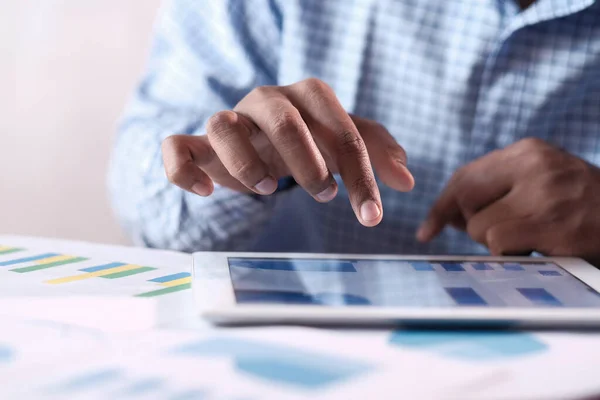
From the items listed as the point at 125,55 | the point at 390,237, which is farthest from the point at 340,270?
the point at 125,55

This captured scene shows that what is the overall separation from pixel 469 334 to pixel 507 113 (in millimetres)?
432

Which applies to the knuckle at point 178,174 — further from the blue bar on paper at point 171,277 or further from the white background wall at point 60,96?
the white background wall at point 60,96

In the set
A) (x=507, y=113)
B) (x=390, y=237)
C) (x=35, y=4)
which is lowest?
(x=390, y=237)

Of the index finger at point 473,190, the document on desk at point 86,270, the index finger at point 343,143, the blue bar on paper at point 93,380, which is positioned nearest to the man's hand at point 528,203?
the index finger at point 473,190

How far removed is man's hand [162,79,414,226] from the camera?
16.8 inches

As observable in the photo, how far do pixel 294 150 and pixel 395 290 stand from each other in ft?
0.43

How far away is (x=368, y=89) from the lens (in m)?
0.72

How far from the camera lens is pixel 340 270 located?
38 centimetres

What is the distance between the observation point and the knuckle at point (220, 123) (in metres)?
0.45

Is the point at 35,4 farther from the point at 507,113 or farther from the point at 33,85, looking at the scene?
the point at 507,113

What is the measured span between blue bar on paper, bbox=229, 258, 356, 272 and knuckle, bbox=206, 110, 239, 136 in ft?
0.31

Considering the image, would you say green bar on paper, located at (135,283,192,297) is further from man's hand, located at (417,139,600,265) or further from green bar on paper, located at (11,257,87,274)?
man's hand, located at (417,139,600,265)

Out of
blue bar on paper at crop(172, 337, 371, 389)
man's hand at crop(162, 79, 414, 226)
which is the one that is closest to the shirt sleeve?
man's hand at crop(162, 79, 414, 226)

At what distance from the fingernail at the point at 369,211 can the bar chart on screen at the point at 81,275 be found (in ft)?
0.37
